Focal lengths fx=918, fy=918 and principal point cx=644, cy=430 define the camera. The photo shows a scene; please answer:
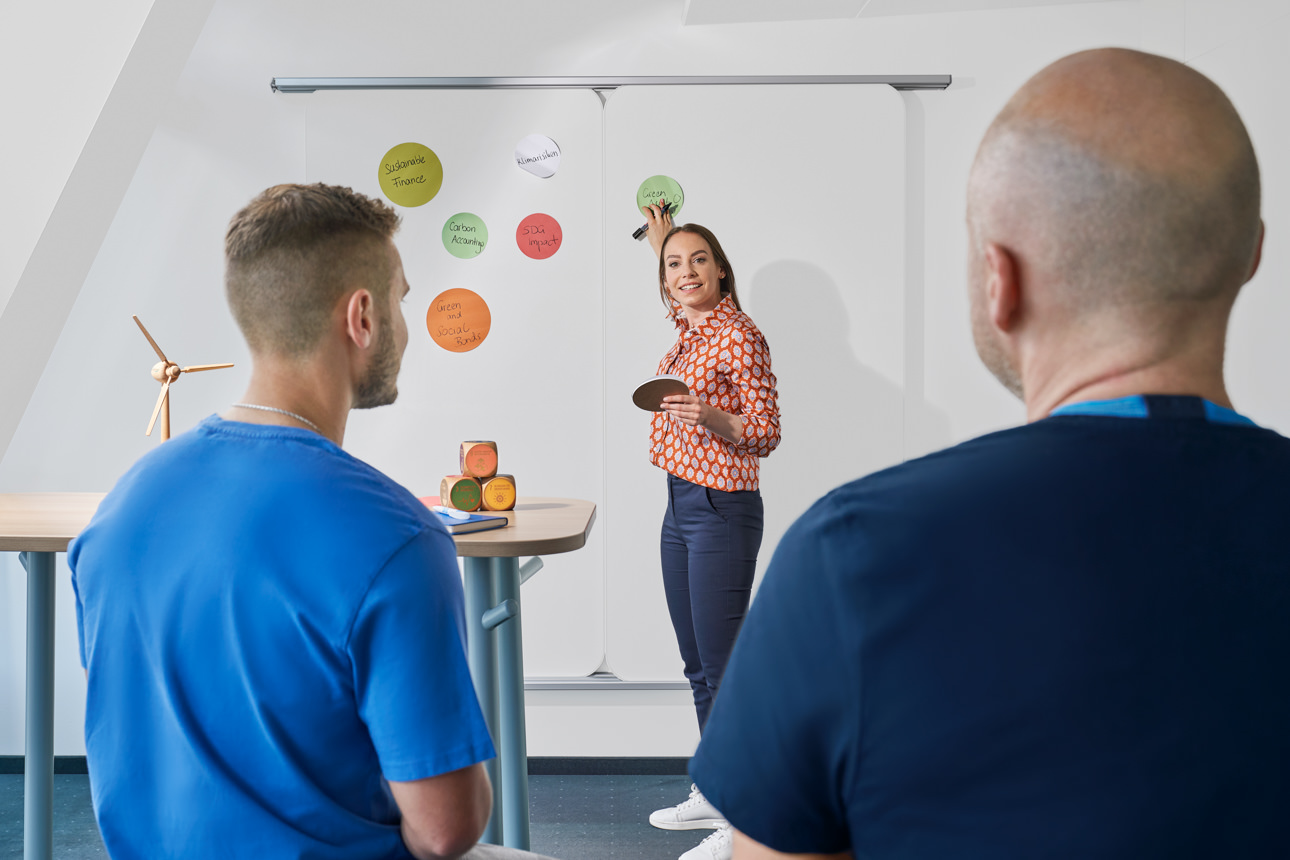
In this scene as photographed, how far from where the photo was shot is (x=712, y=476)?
2.54m

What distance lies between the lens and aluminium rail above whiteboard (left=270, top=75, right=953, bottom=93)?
10.2ft

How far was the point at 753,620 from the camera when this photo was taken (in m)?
0.60

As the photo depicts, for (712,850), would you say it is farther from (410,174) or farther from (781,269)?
(410,174)

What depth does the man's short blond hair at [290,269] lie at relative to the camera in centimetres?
109

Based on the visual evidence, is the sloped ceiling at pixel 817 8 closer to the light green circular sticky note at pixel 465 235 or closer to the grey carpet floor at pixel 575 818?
the light green circular sticky note at pixel 465 235

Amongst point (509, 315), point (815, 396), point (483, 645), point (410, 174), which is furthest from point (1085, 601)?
point (410, 174)

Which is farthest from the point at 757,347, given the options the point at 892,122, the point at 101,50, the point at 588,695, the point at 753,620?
the point at 101,50

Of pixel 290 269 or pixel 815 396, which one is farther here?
pixel 815 396

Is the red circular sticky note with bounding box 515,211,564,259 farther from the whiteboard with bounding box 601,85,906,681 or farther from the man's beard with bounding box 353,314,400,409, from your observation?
the man's beard with bounding box 353,314,400,409

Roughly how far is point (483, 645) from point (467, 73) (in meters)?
2.12

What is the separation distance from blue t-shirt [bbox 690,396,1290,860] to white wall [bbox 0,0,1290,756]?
2708mm

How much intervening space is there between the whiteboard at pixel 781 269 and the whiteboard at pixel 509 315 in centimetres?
9

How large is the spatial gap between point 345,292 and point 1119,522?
89 centimetres

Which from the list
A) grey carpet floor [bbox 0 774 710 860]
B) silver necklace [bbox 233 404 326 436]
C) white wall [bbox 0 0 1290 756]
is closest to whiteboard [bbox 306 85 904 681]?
white wall [bbox 0 0 1290 756]
